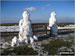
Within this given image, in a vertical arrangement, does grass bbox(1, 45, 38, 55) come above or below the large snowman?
below

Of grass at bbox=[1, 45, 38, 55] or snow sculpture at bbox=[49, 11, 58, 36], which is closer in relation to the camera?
grass at bbox=[1, 45, 38, 55]

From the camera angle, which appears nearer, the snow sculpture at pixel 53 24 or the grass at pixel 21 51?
the grass at pixel 21 51

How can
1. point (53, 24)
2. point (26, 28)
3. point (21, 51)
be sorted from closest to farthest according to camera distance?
point (21, 51), point (26, 28), point (53, 24)

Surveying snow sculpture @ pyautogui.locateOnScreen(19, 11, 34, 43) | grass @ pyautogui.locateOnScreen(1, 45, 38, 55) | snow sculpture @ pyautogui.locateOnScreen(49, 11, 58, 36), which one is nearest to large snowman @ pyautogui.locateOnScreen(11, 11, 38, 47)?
snow sculpture @ pyautogui.locateOnScreen(19, 11, 34, 43)

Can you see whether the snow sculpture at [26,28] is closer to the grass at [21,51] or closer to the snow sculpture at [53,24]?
the grass at [21,51]

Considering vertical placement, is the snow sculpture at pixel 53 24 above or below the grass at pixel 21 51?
above

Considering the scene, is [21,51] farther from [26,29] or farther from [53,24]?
[53,24]

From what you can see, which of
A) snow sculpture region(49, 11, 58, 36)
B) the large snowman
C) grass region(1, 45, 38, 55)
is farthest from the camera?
snow sculpture region(49, 11, 58, 36)

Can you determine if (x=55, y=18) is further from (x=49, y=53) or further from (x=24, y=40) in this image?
(x=49, y=53)

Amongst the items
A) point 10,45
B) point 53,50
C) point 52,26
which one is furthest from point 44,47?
point 52,26

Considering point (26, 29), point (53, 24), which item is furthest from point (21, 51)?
point (53, 24)

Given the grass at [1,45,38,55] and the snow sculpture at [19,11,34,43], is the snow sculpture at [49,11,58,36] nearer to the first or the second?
the snow sculpture at [19,11,34,43]

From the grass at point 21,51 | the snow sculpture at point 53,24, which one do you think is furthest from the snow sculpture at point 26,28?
the snow sculpture at point 53,24
